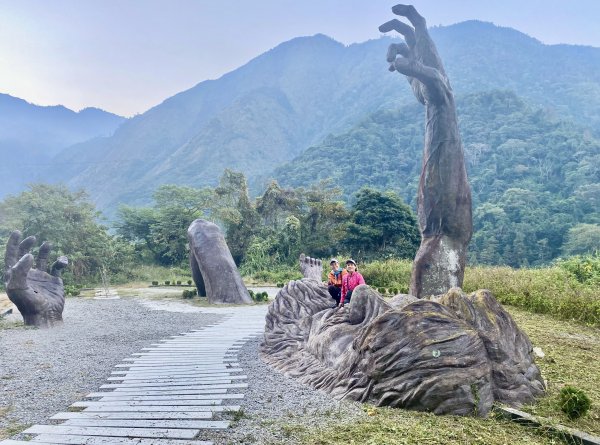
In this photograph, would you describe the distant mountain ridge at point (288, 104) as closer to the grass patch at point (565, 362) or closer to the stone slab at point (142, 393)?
the grass patch at point (565, 362)

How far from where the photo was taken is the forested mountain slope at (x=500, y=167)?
30297 mm

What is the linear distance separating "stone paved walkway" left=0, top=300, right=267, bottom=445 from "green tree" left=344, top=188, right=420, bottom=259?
1833 cm

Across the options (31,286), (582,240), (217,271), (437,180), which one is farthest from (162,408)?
(582,240)

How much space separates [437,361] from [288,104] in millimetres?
113905

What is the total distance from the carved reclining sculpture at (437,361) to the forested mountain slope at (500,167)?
25.5 meters

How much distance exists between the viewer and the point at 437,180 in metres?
7.06

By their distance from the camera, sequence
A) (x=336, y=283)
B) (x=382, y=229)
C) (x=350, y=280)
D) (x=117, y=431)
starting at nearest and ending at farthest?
(x=117, y=431) < (x=350, y=280) < (x=336, y=283) < (x=382, y=229)

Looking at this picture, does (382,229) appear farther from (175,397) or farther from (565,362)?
(175,397)

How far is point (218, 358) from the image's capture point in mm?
6293

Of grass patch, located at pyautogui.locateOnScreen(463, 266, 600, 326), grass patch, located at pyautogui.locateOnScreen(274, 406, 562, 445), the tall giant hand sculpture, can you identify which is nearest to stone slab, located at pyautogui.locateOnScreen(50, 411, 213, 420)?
grass patch, located at pyautogui.locateOnScreen(274, 406, 562, 445)

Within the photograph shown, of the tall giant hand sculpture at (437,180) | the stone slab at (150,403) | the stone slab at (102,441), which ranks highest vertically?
the tall giant hand sculpture at (437,180)

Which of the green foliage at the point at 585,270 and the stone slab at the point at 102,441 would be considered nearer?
the stone slab at the point at 102,441

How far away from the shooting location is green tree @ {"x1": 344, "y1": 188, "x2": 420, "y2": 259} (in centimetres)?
2495

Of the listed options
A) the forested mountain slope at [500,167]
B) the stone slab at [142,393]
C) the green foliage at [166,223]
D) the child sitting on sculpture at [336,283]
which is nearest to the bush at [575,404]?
the stone slab at [142,393]
